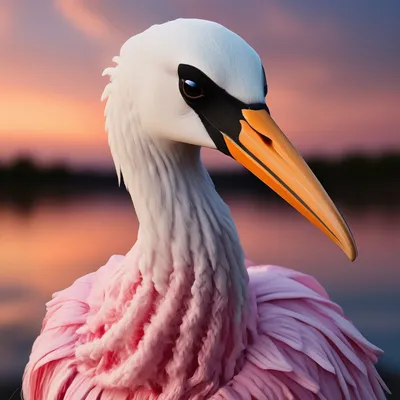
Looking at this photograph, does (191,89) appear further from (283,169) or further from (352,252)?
(352,252)

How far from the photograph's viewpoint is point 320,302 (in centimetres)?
A: 128

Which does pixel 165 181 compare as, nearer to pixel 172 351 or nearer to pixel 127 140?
pixel 127 140

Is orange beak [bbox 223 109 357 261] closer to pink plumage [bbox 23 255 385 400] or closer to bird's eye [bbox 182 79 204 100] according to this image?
bird's eye [bbox 182 79 204 100]

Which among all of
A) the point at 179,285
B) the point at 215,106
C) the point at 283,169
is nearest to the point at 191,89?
the point at 215,106

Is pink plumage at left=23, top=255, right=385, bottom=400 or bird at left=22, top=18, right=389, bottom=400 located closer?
bird at left=22, top=18, right=389, bottom=400

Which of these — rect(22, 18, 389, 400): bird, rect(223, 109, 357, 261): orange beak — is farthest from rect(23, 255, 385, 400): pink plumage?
rect(223, 109, 357, 261): orange beak

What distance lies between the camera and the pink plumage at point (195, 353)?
1.05m

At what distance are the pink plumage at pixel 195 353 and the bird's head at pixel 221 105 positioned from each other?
25 centimetres

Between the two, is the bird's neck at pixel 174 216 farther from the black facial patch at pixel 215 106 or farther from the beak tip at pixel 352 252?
the beak tip at pixel 352 252

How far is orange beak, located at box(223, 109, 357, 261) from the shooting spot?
0.91m

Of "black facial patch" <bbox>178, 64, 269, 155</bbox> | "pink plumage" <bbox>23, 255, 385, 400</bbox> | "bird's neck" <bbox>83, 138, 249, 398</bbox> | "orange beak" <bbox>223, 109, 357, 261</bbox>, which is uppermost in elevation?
"black facial patch" <bbox>178, 64, 269, 155</bbox>

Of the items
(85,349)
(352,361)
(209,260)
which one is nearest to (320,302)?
(352,361)

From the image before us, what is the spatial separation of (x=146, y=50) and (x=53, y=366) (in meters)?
0.62

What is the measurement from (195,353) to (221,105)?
1.31ft
